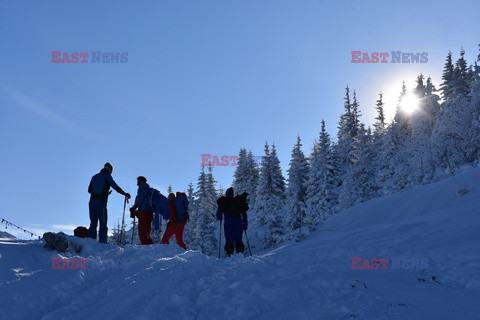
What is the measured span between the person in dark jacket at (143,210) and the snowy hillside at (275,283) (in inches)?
113

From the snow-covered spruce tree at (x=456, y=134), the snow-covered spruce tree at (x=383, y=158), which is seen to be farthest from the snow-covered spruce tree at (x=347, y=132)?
the snow-covered spruce tree at (x=456, y=134)

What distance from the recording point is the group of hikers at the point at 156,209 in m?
10.1

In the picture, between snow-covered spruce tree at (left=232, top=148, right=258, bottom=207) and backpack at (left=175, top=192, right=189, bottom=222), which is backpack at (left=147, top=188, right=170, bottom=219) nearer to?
backpack at (left=175, top=192, right=189, bottom=222)

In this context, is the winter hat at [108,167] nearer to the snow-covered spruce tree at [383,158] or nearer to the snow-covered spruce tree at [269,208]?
the snow-covered spruce tree at [269,208]

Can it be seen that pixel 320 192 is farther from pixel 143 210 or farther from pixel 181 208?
pixel 143 210

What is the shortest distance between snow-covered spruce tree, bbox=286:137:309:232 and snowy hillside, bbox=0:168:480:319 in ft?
93.5

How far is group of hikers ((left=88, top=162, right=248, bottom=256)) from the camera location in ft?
33.1

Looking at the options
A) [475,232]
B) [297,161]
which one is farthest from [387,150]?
[475,232]

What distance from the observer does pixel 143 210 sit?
1073 centimetres

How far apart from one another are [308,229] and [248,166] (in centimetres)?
4785

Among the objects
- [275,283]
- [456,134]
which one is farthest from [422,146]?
[275,283]

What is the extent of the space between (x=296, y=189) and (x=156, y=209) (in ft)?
95.1

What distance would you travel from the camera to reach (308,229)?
43.7 ft

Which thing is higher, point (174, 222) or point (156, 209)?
point (156, 209)
